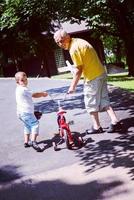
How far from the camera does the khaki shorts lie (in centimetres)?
874

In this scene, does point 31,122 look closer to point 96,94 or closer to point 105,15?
point 96,94

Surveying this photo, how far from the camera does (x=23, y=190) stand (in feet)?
21.9

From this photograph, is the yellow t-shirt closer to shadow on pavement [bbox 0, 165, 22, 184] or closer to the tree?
shadow on pavement [bbox 0, 165, 22, 184]

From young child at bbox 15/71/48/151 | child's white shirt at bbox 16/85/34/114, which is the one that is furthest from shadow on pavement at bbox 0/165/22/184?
child's white shirt at bbox 16/85/34/114

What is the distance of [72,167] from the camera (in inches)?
288

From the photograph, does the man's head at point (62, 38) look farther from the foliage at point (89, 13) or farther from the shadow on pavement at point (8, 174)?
the foliage at point (89, 13)

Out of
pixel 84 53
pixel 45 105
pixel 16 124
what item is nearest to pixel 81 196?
pixel 84 53

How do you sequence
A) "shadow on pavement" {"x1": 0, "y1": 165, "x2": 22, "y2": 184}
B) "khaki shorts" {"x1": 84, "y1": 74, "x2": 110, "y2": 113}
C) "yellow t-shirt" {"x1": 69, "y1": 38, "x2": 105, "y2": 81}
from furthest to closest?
"khaki shorts" {"x1": 84, "y1": 74, "x2": 110, "y2": 113} → "yellow t-shirt" {"x1": 69, "y1": 38, "x2": 105, "y2": 81} → "shadow on pavement" {"x1": 0, "y1": 165, "x2": 22, "y2": 184}

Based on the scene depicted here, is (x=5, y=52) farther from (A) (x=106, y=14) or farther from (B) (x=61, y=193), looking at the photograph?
(B) (x=61, y=193)

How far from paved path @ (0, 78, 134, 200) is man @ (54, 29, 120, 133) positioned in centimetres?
54

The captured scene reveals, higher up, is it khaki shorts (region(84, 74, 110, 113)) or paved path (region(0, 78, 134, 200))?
khaki shorts (region(84, 74, 110, 113))

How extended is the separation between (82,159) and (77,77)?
1.68 meters

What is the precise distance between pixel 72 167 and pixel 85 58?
7.28 feet

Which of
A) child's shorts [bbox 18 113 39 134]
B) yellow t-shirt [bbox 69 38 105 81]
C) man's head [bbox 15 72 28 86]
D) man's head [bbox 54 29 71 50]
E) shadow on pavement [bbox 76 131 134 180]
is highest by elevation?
man's head [bbox 54 29 71 50]
